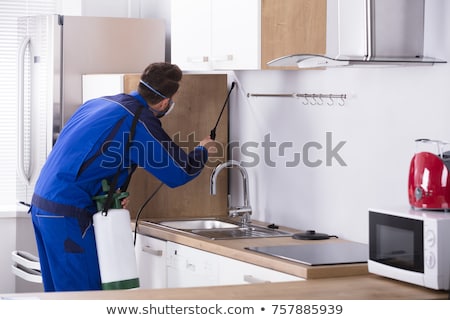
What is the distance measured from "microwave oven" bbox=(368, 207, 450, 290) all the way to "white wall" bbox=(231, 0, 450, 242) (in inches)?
16.2

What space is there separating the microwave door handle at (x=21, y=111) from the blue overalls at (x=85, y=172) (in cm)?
116

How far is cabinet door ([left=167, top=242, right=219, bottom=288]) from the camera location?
3672 millimetres

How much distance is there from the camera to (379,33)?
10.1ft

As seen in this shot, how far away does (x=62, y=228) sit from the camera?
3748 millimetres

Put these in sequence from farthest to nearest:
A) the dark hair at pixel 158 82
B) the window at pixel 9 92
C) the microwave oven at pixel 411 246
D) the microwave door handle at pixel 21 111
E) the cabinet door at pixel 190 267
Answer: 1. the window at pixel 9 92
2. the microwave door handle at pixel 21 111
3. the dark hair at pixel 158 82
4. the cabinet door at pixel 190 267
5. the microwave oven at pixel 411 246

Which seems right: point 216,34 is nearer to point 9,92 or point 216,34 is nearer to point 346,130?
point 346,130

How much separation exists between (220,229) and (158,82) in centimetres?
75

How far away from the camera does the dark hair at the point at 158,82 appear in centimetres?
390

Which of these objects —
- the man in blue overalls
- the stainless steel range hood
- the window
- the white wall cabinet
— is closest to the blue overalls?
the man in blue overalls

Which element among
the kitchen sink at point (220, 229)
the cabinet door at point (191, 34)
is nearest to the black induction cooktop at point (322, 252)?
the kitchen sink at point (220, 229)

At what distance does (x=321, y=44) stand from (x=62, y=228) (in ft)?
4.37

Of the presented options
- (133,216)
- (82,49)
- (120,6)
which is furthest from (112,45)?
(133,216)

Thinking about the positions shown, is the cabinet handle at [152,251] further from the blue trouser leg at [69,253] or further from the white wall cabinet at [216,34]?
the white wall cabinet at [216,34]

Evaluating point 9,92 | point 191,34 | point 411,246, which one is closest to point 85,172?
point 191,34
